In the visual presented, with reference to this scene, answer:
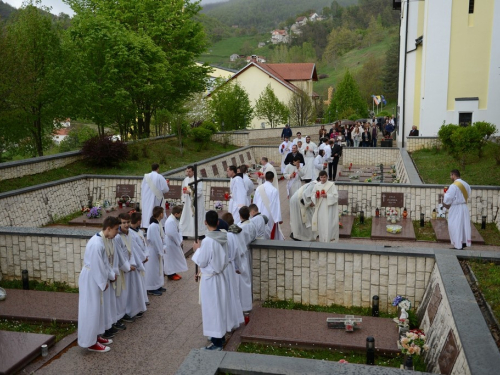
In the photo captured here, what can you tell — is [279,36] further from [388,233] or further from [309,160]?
[388,233]

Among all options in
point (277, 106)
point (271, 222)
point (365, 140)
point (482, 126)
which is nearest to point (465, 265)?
point (271, 222)

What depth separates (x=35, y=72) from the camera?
1855 cm

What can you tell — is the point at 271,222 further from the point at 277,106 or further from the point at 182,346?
the point at 277,106

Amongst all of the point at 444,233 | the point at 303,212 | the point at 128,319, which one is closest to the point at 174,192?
the point at 303,212

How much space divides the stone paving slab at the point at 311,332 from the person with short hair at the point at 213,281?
415mm

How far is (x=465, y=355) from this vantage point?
14.5 feet

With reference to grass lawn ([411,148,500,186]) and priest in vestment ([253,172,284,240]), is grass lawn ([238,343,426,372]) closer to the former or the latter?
priest in vestment ([253,172,284,240])

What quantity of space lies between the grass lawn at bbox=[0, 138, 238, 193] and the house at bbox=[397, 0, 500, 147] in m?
12.4

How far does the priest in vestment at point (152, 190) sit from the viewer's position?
1359 cm

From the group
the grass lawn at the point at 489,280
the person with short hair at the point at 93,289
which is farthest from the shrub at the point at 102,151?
the grass lawn at the point at 489,280

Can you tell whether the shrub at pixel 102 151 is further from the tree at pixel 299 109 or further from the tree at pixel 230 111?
the tree at pixel 299 109

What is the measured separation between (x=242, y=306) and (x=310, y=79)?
220 feet

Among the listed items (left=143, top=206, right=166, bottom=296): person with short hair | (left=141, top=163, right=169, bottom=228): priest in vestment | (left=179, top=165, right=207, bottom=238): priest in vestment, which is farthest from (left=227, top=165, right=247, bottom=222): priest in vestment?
(left=143, top=206, right=166, bottom=296): person with short hair

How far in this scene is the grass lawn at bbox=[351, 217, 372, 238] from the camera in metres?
13.3
